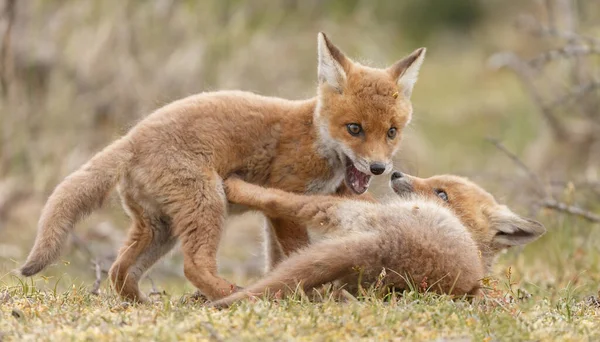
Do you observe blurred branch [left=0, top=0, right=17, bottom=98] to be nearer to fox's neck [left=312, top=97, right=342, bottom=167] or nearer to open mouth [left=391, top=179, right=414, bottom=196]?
fox's neck [left=312, top=97, right=342, bottom=167]

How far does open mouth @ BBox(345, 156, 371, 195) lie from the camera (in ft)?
20.1

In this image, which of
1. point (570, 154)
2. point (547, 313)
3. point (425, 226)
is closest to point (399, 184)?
point (425, 226)

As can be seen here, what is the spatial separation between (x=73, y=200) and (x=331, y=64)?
7.07ft

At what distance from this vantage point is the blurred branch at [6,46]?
9938 mm

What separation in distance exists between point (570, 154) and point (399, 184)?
7.31m

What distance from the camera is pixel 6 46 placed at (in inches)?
391

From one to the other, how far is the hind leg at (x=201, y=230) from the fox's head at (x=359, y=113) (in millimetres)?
989

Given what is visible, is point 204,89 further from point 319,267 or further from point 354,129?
point 319,267

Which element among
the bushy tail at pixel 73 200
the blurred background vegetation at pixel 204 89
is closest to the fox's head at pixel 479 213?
the blurred background vegetation at pixel 204 89

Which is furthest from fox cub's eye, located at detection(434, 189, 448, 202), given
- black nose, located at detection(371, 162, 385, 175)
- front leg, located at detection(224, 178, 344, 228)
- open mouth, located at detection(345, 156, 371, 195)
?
front leg, located at detection(224, 178, 344, 228)

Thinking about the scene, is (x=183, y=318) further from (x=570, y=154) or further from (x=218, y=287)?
(x=570, y=154)

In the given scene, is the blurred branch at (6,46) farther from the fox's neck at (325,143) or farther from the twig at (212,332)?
the twig at (212,332)

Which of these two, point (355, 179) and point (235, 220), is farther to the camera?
point (235, 220)

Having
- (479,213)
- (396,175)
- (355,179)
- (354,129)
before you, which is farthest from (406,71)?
(479,213)
